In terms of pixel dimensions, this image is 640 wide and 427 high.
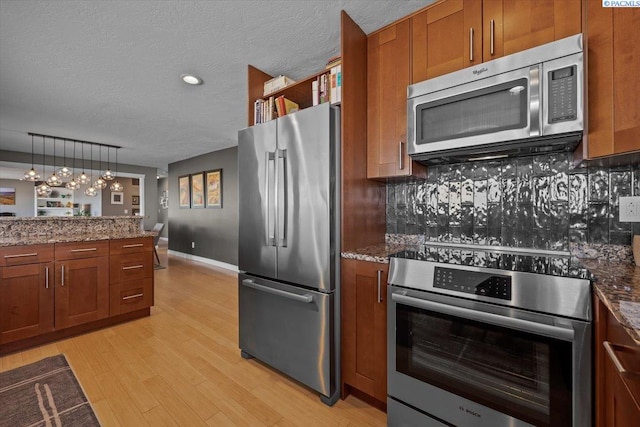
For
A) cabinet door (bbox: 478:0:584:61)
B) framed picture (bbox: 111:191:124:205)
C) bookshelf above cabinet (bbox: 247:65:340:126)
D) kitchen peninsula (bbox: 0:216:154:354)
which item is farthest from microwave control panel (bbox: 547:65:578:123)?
framed picture (bbox: 111:191:124:205)

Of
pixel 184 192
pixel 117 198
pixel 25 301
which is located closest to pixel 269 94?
pixel 25 301

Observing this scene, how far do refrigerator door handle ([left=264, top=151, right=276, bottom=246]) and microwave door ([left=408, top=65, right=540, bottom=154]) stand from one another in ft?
3.13

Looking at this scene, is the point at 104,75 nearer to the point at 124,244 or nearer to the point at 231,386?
the point at 124,244

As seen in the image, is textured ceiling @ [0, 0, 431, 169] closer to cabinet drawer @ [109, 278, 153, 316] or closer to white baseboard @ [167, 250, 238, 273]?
cabinet drawer @ [109, 278, 153, 316]

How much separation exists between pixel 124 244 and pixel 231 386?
6.62 feet

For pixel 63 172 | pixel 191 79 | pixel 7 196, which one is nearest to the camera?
pixel 191 79

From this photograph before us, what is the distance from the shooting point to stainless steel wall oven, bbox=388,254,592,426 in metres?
1.04

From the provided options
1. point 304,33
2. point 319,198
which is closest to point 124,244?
point 319,198

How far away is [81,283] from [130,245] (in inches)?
20.9

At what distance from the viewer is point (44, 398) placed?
1.77 m

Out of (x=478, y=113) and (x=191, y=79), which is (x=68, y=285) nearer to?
(x=191, y=79)

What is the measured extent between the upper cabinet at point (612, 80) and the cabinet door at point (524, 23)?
71 millimetres

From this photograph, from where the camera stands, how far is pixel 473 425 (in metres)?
1.25

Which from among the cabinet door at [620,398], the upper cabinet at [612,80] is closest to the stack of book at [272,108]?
the upper cabinet at [612,80]
